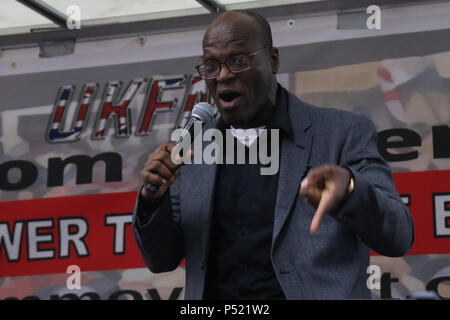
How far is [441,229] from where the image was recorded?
368 cm

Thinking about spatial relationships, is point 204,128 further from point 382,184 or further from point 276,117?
point 382,184

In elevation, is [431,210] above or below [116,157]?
below

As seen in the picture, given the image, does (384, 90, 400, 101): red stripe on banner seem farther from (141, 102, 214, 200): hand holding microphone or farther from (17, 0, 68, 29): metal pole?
(141, 102, 214, 200): hand holding microphone

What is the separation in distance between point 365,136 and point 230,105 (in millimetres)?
393

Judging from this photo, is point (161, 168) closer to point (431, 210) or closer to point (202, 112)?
point (202, 112)

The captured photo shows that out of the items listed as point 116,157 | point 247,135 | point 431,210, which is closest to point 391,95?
point 431,210

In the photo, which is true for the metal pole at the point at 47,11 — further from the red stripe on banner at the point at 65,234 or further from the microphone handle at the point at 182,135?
the microphone handle at the point at 182,135

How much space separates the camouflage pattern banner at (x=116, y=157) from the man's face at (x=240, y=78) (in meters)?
1.53

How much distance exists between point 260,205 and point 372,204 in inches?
16.3

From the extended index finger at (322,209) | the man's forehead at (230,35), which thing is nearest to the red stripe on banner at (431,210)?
the man's forehead at (230,35)

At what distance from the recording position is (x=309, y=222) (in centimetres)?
215

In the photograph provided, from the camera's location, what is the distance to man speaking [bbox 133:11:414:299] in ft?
6.79
